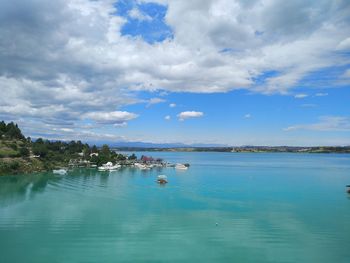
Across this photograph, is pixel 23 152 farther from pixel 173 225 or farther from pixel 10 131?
pixel 173 225

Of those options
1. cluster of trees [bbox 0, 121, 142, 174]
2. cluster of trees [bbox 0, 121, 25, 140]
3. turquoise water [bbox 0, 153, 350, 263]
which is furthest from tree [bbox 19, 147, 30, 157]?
turquoise water [bbox 0, 153, 350, 263]

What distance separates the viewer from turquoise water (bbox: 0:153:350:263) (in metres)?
24.3

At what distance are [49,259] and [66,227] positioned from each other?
8.30m

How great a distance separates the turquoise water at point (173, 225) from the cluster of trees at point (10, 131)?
152ft

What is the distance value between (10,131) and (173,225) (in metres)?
83.6

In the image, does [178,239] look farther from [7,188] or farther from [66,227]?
[7,188]

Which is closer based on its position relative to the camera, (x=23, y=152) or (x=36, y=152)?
(x=23, y=152)

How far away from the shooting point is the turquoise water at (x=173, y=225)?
2430 cm

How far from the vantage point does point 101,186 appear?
60.8 meters

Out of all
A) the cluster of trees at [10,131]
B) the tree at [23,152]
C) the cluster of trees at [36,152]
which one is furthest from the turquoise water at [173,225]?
the cluster of trees at [10,131]

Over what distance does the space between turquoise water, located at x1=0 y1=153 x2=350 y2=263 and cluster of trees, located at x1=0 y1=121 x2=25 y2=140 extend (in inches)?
1828

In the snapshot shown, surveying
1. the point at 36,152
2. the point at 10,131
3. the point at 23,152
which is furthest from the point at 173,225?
the point at 10,131

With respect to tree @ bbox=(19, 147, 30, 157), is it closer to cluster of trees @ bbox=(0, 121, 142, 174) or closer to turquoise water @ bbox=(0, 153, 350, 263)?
cluster of trees @ bbox=(0, 121, 142, 174)

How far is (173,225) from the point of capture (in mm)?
32219
